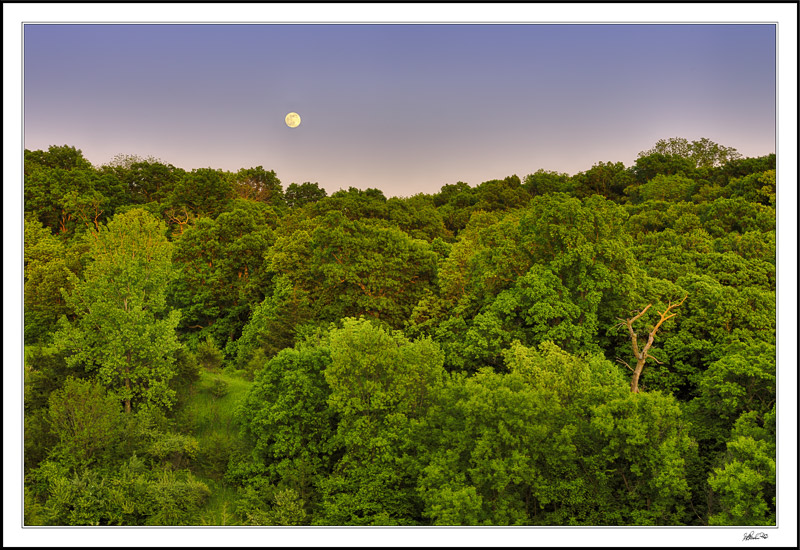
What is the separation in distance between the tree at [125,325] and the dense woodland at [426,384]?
0.52 feet

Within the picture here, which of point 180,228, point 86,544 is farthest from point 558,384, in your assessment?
point 180,228

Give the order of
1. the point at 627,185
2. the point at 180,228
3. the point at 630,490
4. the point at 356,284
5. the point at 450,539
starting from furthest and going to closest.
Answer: the point at 627,185 < the point at 180,228 < the point at 356,284 < the point at 630,490 < the point at 450,539

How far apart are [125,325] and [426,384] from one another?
17797 mm

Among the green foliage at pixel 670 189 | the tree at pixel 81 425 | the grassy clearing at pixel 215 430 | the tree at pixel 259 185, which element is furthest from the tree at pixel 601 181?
the tree at pixel 81 425

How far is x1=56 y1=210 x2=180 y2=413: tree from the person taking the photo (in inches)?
1374

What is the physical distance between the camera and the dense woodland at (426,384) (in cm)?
2702

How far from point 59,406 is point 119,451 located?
375cm

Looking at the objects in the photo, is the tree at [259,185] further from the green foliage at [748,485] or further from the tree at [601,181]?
the green foliage at [748,485]

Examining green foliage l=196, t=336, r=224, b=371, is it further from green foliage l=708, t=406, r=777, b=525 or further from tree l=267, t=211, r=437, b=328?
green foliage l=708, t=406, r=777, b=525

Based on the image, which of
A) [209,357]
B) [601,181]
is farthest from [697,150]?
[209,357]

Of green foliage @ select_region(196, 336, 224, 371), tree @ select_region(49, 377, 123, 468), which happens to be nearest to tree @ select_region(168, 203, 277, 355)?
green foliage @ select_region(196, 336, 224, 371)

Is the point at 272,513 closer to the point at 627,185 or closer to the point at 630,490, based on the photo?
the point at 630,490

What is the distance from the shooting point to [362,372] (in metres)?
31.1
